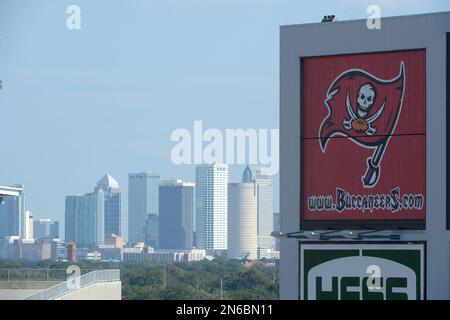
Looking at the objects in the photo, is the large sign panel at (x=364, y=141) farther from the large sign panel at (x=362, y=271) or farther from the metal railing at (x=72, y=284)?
the metal railing at (x=72, y=284)

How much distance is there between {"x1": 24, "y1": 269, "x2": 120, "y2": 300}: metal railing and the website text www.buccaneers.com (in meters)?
23.9

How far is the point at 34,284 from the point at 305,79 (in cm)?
3497

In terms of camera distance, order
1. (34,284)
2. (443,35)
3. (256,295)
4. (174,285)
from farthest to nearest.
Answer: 1. (174,285)
2. (256,295)
3. (34,284)
4. (443,35)

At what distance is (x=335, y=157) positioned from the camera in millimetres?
33094

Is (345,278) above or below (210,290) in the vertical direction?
above

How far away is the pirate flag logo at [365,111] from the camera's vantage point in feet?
106

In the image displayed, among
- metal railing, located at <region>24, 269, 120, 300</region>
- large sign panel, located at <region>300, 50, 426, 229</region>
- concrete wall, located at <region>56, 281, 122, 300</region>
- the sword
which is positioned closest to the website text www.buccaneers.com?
large sign panel, located at <region>300, 50, 426, 229</region>

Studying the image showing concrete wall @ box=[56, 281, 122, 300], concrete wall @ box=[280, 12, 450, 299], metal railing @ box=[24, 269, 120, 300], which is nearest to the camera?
concrete wall @ box=[280, 12, 450, 299]

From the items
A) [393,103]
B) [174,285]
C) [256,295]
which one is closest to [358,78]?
[393,103]

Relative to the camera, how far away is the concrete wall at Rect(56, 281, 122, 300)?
57.7 m

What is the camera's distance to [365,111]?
32750 mm

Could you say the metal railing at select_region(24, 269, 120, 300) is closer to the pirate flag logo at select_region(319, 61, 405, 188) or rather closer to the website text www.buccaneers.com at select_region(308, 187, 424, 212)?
the website text www.buccaneers.com at select_region(308, 187, 424, 212)

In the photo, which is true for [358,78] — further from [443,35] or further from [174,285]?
[174,285]

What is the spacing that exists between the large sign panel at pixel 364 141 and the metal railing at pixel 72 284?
79.0ft
